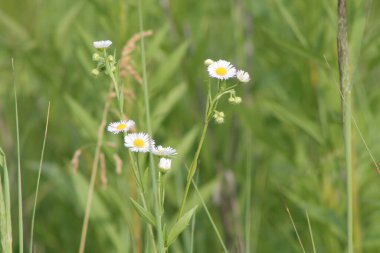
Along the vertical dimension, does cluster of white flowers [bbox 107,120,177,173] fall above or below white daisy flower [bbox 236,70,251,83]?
below

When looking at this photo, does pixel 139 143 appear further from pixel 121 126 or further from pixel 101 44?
pixel 101 44

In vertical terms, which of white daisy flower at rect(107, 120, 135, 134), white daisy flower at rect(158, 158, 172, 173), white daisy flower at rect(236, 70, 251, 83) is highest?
white daisy flower at rect(236, 70, 251, 83)

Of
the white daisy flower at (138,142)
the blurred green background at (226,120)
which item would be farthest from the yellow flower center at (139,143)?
the blurred green background at (226,120)

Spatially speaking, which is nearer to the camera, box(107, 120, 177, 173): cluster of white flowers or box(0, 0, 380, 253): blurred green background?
box(107, 120, 177, 173): cluster of white flowers

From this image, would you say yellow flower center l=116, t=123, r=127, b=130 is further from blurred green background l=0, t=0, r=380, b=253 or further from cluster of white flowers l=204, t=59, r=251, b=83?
blurred green background l=0, t=0, r=380, b=253

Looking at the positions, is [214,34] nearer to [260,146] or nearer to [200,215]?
[260,146]

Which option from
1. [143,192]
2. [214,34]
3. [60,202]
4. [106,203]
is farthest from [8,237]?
[214,34]

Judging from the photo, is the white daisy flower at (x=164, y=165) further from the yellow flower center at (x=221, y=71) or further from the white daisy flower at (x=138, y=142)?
the yellow flower center at (x=221, y=71)

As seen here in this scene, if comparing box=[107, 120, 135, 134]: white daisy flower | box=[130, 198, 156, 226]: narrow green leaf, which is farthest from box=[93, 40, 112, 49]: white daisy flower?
box=[130, 198, 156, 226]: narrow green leaf

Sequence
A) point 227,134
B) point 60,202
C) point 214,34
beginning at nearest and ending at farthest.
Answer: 1. point 227,134
2. point 60,202
3. point 214,34

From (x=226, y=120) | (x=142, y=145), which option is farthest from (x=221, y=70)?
(x=226, y=120)
